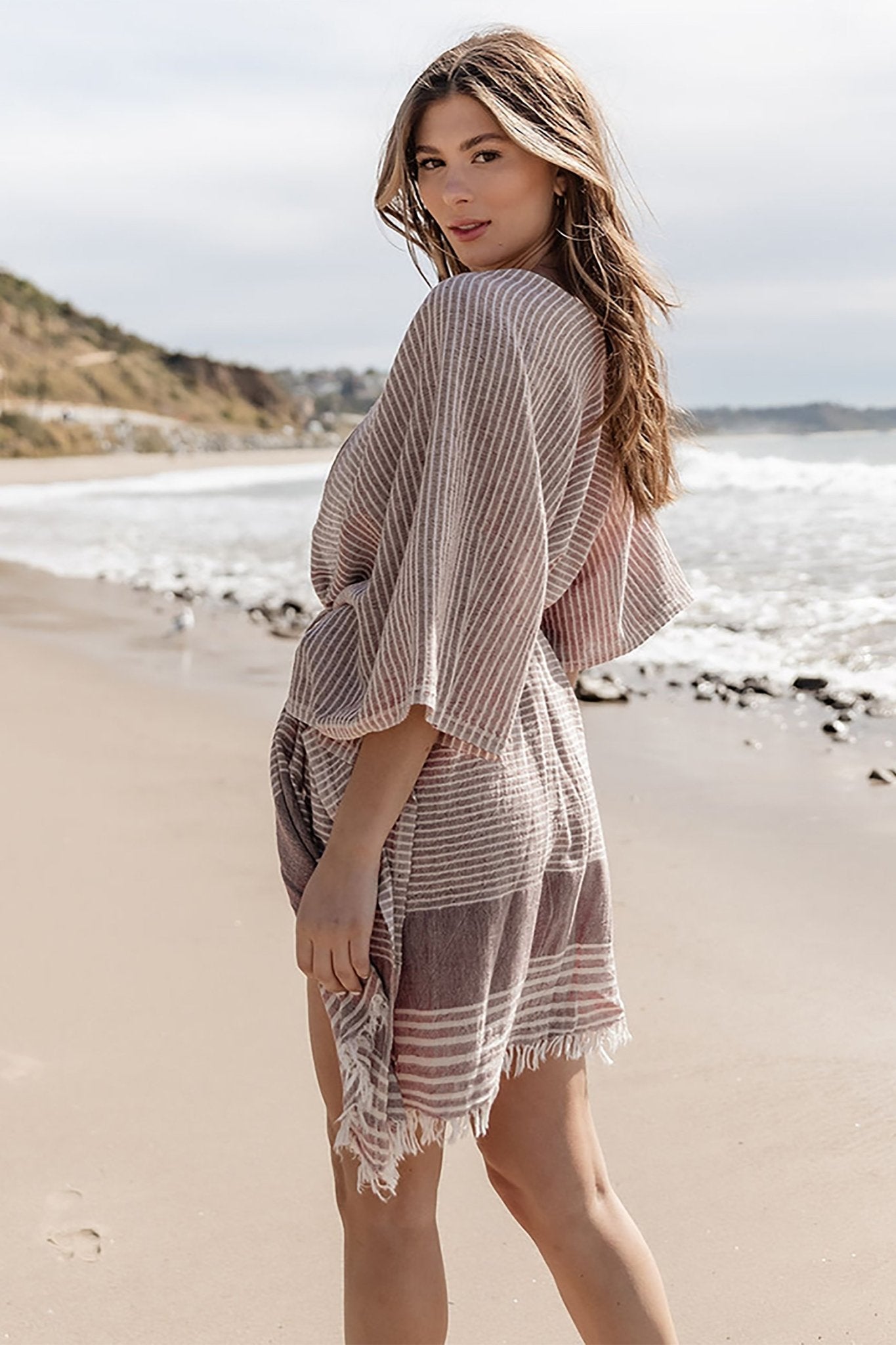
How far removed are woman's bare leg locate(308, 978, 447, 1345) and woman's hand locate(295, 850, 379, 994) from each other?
0.74ft

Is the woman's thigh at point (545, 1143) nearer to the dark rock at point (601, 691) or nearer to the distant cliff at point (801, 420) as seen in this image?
the dark rock at point (601, 691)

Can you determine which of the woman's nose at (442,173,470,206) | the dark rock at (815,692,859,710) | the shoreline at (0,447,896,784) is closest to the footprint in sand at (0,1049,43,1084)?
the woman's nose at (442,173,470,206)

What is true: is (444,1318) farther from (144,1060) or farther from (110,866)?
(110,866)

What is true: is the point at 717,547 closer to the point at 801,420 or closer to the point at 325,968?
the point at 325,968

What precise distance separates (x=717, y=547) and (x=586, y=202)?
1079 centimetres

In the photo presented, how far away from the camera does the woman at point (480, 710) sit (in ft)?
4.83

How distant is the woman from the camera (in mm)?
1471

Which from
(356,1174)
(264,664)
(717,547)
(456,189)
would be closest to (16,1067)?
(356,1174)

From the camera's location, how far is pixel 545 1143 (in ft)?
5.25

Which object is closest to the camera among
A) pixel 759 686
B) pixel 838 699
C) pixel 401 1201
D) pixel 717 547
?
pixel 401 1201

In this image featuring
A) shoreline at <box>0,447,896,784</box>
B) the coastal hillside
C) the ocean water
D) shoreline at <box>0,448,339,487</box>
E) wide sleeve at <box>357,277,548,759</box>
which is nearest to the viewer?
wide sleeve at <box>357,277,548,759</box>

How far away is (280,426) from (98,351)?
1054cm

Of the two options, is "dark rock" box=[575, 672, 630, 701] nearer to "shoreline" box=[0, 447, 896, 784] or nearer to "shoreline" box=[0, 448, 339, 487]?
"shoreline" box=[0, 447, 896, 784]

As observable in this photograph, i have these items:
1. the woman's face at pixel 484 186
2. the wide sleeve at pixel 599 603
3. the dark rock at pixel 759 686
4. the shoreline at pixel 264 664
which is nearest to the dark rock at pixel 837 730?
the shoreline at pixel 264 664
